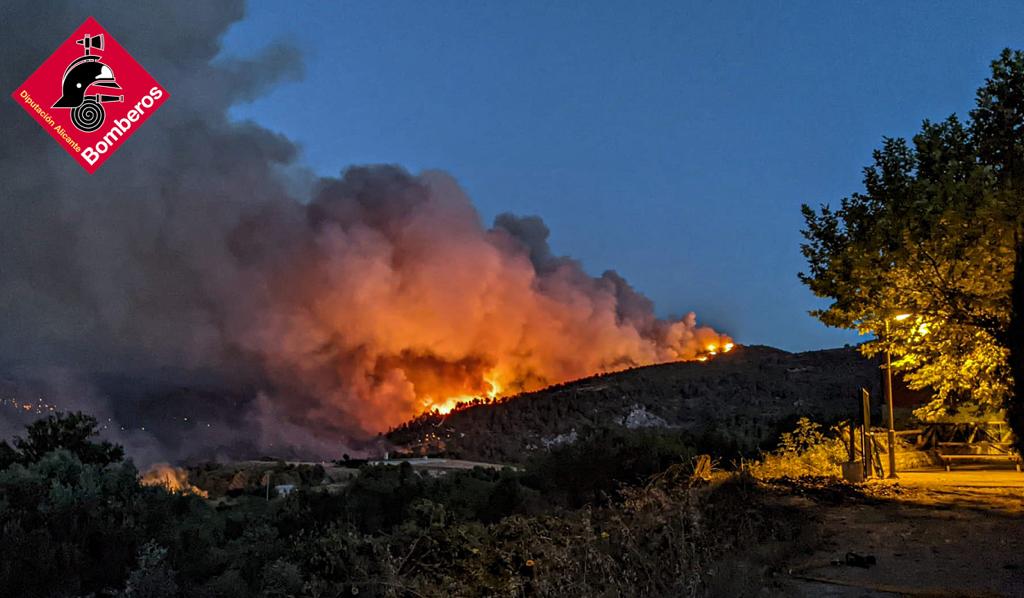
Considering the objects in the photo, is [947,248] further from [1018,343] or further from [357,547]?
[357,547]

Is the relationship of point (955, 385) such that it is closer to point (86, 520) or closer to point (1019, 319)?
point (1019, 319)

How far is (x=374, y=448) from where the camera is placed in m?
41.5

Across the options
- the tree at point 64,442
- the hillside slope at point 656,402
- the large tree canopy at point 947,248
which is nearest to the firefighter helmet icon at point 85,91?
the tree at point 64,442

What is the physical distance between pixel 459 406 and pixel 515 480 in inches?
1205

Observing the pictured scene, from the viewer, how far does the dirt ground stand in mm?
8297

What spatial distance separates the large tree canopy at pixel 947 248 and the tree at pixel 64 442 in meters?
15.7

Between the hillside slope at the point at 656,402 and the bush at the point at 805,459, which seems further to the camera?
the hillside slope at the point at 656,402

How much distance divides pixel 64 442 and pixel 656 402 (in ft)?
132

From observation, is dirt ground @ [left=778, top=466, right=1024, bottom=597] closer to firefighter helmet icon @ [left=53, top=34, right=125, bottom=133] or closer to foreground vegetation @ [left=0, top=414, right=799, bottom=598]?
foreground vegetation @ [left=0, top=414, right=799, bottom=598]

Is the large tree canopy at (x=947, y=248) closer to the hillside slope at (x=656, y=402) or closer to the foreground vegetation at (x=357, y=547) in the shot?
the foreground vegetation at (x=357, y=547)

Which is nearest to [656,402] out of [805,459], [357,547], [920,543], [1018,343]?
[805,459]

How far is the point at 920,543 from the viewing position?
10.2 m

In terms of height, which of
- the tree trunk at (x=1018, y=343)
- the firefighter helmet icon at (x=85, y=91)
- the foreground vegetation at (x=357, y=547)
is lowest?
the foreground vegetation at (x=357, y=547)

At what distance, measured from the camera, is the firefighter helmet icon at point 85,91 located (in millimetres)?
18047
